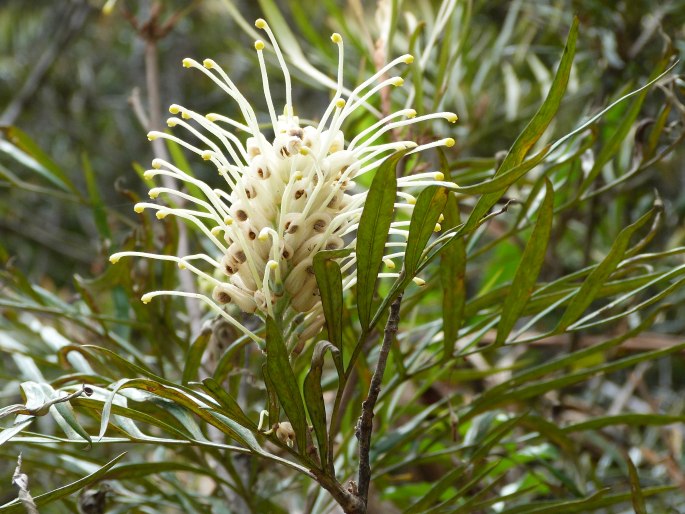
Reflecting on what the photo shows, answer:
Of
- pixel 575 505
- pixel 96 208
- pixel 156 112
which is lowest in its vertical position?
pixel 575 505

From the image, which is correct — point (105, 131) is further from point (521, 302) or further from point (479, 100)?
point (521, 302)

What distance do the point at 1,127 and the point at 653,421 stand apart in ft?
2.23

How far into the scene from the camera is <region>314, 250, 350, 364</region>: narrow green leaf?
0.51 meters

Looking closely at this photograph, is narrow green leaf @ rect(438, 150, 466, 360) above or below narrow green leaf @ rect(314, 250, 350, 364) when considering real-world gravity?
above

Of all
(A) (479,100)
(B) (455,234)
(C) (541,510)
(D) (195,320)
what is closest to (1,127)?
(D) (195,320)

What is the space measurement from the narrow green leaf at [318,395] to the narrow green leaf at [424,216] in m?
0.08

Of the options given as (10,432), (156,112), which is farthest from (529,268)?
(156,112)

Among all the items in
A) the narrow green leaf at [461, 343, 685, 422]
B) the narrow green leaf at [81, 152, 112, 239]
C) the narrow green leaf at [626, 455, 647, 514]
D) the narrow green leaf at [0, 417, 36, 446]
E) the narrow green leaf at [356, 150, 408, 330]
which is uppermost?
the narrow green leaf at [81, 152, 112, 239]

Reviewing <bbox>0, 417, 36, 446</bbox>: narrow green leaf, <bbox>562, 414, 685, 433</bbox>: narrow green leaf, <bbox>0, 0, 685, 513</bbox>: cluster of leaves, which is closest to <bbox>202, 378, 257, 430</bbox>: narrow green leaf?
<bbox>0, 0, 685, 513</bbox>: cluster of leaves

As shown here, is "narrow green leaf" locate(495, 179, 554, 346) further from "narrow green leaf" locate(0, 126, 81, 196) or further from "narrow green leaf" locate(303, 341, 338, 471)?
"narrow green leaf" locate(0, 126, 81, 196)

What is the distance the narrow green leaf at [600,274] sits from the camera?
1.92ft

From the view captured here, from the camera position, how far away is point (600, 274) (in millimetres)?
605

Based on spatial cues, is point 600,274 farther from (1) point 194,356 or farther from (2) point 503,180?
(1) point 194,356

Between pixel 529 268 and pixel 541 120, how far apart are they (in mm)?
145
